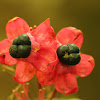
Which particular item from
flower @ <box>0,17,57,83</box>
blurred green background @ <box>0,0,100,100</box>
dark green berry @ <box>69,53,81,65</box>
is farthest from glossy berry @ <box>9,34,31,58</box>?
blurred green background @ <box>0,0,100,100</box>

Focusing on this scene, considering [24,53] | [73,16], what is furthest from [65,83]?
[73,16]

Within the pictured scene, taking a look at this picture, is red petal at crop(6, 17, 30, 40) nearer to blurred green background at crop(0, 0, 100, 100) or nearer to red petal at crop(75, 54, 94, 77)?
red petal at crop(75, 54, 94, 77)

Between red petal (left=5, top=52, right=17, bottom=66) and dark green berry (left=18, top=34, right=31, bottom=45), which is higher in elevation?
dark green berry (left=18, top=34, right=31, bottom=45)

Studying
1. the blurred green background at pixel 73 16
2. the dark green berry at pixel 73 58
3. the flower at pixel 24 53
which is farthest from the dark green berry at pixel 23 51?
the blurred green background at pixel 73 16

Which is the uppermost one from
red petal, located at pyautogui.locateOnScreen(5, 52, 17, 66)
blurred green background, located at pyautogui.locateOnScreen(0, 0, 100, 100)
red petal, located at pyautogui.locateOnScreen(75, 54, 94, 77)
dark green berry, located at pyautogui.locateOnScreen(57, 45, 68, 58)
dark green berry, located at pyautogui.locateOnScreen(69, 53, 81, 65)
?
dark green berry, located at pyautogui.locateOnScreen(57, 45, 68, 58)

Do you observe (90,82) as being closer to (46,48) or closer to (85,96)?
(85,96)

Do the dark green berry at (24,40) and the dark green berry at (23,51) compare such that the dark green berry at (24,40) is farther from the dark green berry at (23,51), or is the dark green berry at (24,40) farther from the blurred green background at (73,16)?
the blurred green background at (73,16)

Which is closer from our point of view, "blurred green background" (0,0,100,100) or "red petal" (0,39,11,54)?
"red petal" (0,39,11,54)

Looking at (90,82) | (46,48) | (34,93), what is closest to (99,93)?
(90,82)
